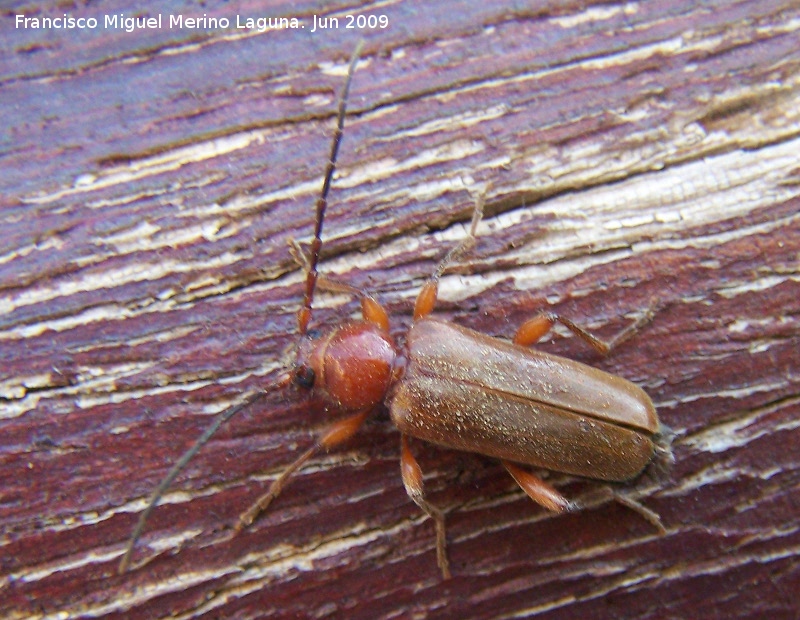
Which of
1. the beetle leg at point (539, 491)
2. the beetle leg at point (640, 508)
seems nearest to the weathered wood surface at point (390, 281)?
the beetle leg at point (640, 508)

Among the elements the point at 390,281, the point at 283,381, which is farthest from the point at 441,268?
the point at 283,381

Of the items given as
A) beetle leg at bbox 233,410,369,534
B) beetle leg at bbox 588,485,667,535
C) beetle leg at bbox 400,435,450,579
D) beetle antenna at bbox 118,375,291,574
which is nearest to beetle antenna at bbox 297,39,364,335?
beetle antenna at bbox 118,375,291,574

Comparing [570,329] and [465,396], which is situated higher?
[570,329]

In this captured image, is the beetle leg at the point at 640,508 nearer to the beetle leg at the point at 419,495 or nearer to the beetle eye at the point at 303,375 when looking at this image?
the beetle leg at the point at 419,495

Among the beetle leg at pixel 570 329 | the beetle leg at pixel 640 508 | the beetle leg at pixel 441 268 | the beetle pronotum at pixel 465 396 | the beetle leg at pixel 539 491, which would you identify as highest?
the beetle leg at pixel 441 268

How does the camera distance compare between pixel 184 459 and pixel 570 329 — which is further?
pixel 570 329

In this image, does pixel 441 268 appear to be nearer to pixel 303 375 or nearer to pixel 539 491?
pixel 303 375

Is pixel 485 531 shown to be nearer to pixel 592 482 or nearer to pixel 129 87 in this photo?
pixel 592 482
